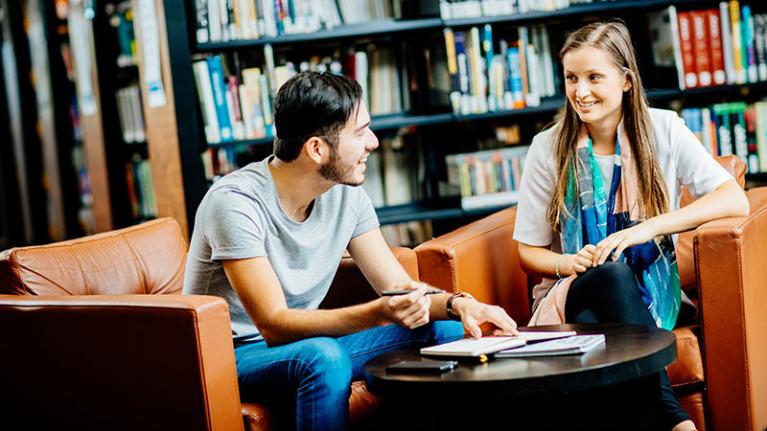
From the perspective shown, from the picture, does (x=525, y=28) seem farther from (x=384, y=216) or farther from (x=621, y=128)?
Result: (x=621, y=128)

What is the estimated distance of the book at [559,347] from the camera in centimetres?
171

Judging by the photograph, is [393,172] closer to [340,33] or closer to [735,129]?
[340,33]

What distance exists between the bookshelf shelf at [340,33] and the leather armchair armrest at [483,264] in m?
0.99

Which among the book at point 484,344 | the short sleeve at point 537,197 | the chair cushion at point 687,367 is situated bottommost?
the chair cushion at point 687,367

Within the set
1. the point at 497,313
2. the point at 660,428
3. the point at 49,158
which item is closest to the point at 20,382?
the point at 497,313

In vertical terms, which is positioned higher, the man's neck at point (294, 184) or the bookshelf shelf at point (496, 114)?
the bookshelf shelf at point (496, 114)

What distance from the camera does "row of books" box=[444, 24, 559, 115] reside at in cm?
365

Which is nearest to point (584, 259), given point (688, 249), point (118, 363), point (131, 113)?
point (688, 249)

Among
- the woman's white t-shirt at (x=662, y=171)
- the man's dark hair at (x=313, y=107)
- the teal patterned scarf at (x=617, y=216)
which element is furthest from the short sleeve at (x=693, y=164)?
the man's dark hair at (x=313, y=107)

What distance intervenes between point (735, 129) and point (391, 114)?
1.28m

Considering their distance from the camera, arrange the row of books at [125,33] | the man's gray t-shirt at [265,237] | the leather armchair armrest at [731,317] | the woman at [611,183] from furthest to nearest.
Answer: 1. the row of books at [125,33]
2. the woman at [611,183]
3. the leather armchair armrest at [731,317]
4. the man's gray t-shirt at [265,237]

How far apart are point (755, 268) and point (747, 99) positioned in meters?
1.77

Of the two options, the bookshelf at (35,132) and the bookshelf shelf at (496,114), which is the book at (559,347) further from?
the bookshelf at (35,132)

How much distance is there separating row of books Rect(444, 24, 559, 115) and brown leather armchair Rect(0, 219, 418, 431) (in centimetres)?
159
